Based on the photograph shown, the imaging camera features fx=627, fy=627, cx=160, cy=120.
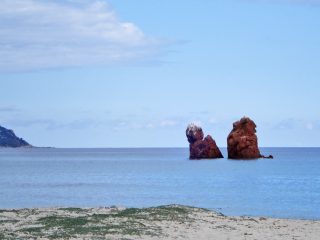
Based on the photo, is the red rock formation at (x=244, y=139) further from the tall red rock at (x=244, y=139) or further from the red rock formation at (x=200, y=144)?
the red rock formation at (x=200, y=144)

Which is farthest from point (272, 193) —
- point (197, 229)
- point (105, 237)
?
point (105, 237)

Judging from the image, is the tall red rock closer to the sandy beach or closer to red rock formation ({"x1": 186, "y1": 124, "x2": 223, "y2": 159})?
red rock formation ({"x1": 186, "y1": 124, "x2": 223, "y2": 159})

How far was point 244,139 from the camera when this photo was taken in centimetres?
15575

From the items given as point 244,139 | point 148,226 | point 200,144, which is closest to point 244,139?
point 244,139

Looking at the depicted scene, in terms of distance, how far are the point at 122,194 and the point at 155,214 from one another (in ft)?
132

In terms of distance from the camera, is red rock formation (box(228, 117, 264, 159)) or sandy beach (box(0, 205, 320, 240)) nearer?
sandy beach (box(0, 205, 320, 240))

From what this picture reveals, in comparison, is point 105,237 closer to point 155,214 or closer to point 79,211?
point 155,214

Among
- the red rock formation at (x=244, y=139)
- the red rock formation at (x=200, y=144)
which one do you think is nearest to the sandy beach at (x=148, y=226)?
the red rock formation at (x=244, y=139)

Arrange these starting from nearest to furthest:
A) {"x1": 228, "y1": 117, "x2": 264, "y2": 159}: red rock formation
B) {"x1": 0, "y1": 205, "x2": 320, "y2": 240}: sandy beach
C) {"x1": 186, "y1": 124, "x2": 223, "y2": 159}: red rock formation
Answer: {"x1": 0, "y1": 205, "x2": 320, "y2": 240}: sandy beach
{"x1": 228, "y1": 117, "x2": 264, "y2": 159}: red rock formation
{"x1": 186, "y1": 124, "x2": 223, "y2": 159}: red rock formation

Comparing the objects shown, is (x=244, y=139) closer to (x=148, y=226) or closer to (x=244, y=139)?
(x=244, y=139)

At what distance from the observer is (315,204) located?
67.7m

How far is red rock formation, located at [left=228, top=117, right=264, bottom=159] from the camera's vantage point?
506 feet

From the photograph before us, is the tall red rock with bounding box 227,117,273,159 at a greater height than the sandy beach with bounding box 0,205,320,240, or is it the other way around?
the tall red rock with bounding box 227,117,273,159

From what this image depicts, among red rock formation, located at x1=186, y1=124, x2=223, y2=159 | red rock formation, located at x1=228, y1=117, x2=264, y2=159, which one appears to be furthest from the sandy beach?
red rock formation, located at x1=186, y1=124, x2=223, y2=159
